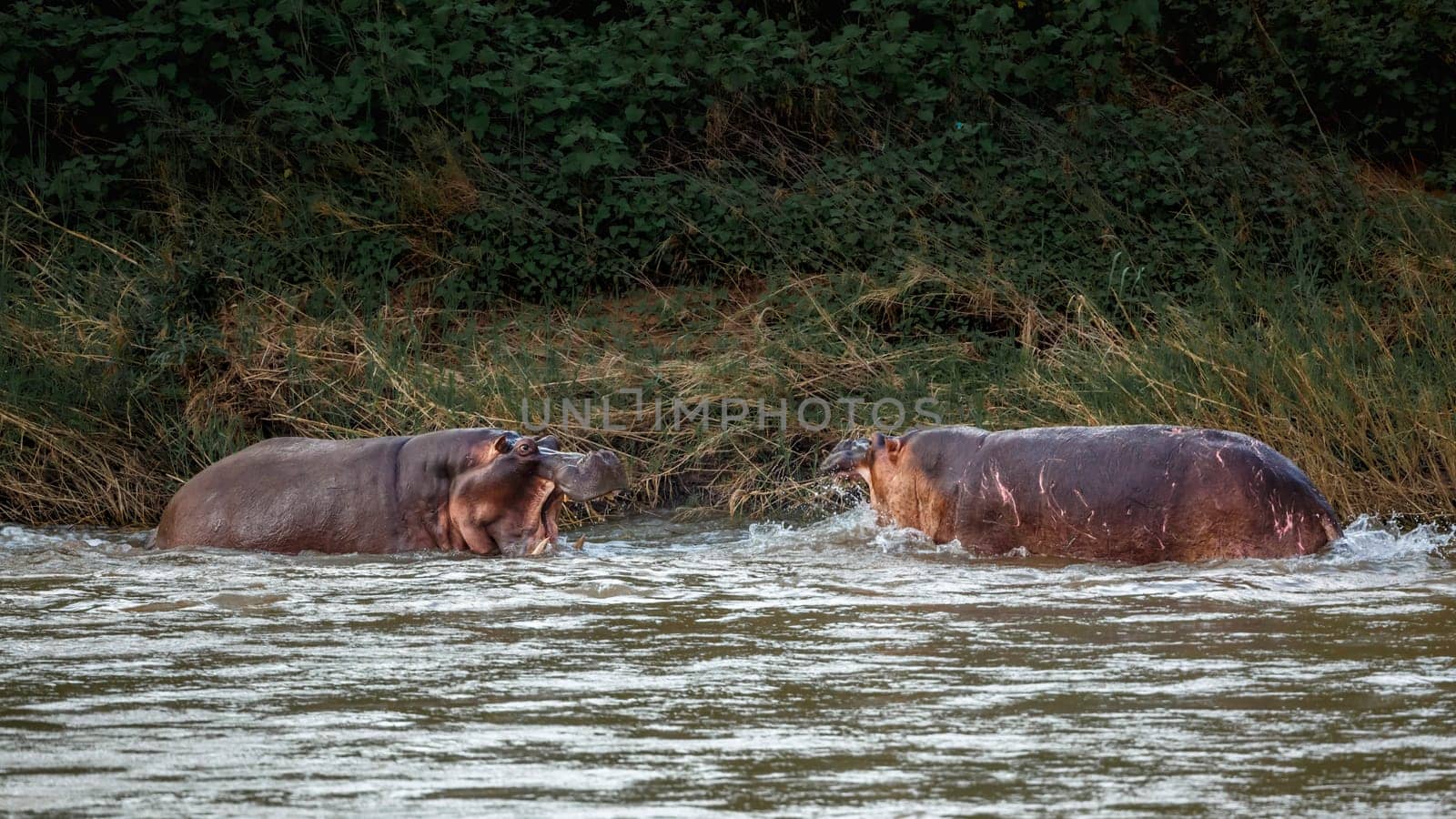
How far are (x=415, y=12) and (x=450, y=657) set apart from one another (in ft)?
29.4

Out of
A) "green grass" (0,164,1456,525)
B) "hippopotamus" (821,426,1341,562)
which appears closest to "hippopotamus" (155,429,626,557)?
"hippopotamus" (821,426,1341,562)

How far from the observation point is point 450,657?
4785 mm

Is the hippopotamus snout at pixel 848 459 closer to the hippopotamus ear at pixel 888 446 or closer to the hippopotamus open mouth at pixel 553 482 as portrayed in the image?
the hippopotamus ear at pixel 888 446

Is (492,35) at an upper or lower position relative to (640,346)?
upper

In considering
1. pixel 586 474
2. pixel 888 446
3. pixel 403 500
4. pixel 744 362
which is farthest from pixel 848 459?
pixel 744 362

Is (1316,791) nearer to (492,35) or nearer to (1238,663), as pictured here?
(1238,663)

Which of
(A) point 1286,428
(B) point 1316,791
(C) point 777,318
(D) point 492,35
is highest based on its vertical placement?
(D) point 492,35

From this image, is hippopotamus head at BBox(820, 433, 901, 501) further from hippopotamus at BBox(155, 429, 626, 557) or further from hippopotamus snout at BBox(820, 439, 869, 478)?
hippopotamus at BBox(155, 429, 626, 557)

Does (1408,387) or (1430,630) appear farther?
(1408,387)

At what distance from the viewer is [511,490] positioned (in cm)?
723

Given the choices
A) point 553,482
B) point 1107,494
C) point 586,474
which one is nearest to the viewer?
point 1107,494

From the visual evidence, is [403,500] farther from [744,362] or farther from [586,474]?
[744,362]

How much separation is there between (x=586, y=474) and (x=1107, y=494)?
2.07 metres

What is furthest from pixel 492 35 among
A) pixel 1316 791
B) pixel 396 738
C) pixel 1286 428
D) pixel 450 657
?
pixel 1316 791
